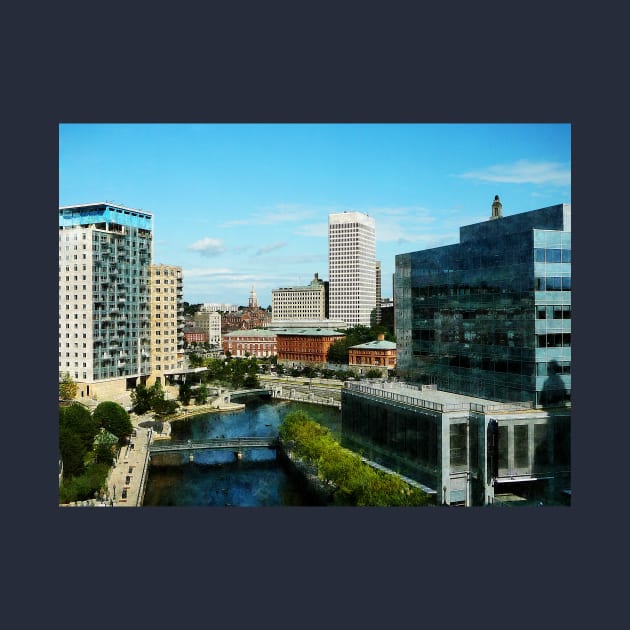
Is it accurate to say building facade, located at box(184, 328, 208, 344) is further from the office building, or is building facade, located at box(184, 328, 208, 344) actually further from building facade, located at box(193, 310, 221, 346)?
the office building

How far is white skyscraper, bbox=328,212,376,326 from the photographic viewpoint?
197 feet

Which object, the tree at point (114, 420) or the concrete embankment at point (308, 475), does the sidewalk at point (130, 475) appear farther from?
the concrete embankment at point (308, 475)

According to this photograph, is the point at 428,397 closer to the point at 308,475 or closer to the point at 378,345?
the point at 308,475

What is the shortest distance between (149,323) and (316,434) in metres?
15.5

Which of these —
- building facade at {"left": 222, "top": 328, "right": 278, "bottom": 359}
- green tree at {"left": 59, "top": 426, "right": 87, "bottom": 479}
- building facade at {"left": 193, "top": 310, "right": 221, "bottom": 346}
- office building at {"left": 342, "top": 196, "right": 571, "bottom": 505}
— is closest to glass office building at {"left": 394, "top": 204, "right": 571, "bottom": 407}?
office building at {"left": 342, "top": 196, "right": 571, "bottom": 505}

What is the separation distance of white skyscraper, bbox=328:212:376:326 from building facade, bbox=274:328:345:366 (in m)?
9.55

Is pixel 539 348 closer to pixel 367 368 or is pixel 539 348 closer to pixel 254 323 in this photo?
pixel 367 368

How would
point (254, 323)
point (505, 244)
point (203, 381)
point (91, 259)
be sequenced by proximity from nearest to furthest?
point (505, 244) → point (91, 259) → point (203, 381) → point (254, 323)

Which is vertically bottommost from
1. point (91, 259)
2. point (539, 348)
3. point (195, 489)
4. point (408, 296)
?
point (195, 489)

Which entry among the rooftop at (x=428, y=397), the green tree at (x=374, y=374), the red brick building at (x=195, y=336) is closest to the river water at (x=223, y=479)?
the rooftop at (x=428, y=397)

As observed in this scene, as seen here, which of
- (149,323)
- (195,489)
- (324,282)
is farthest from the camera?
(324,282)

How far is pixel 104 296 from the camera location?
30250 mm

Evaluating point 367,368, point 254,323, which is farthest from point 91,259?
point 254,323

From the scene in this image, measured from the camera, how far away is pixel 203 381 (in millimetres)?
41969
